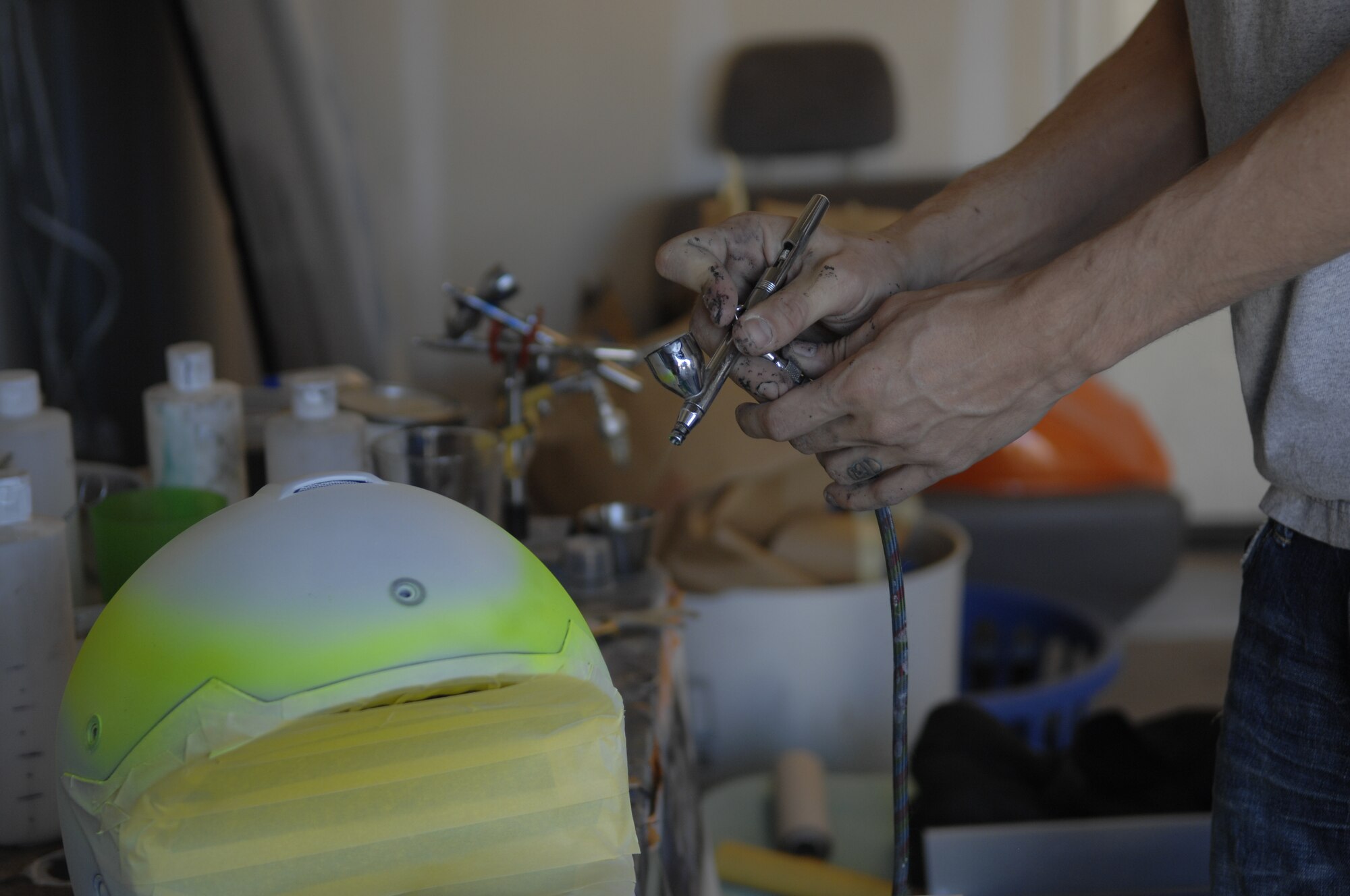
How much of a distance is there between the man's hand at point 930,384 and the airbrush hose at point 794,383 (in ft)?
0.11

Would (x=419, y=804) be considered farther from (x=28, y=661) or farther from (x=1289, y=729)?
(x=1289, y=729)

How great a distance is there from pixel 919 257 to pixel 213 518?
1.85 ft

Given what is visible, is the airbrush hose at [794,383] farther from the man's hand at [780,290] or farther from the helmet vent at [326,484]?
the helmet vent at [326,484]

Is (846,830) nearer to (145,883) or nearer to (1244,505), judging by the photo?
(145,883)

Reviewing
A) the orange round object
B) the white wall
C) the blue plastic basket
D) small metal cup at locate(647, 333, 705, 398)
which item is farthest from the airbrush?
the white wall

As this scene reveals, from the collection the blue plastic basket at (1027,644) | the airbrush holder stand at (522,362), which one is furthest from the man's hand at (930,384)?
the blue plastic basket at (1027,644)

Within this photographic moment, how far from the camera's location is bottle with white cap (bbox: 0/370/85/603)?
0.98 meters

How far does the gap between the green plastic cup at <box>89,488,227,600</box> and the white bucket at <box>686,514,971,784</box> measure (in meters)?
0.85

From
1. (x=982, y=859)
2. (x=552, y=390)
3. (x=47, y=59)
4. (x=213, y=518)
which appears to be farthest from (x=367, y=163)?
(x=213, y=518)

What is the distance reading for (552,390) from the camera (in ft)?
4.09

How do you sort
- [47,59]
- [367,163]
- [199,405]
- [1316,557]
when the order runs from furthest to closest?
[367,163] → [47,59] → [199,405] → [1316,557]

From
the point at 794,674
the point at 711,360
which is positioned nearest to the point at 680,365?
the point at 711,360

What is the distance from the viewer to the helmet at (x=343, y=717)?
1.82 ft

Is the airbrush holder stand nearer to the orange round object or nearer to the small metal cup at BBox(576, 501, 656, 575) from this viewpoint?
the small metal cup at BBox(576, 501, 656, 575)
